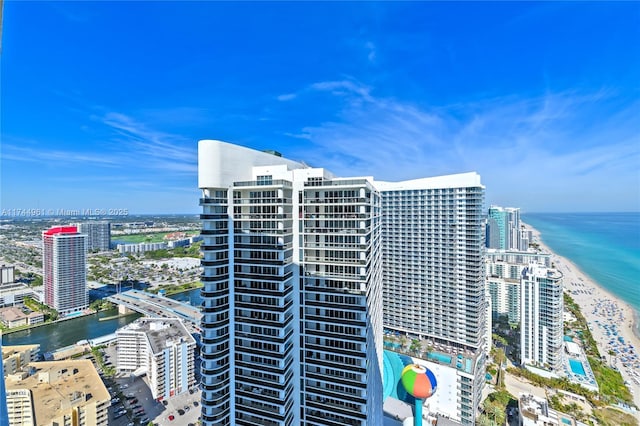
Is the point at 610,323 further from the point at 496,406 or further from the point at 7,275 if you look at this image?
the point at 7,275

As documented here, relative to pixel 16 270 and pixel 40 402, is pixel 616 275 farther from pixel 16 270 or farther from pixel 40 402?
pixel 16 270

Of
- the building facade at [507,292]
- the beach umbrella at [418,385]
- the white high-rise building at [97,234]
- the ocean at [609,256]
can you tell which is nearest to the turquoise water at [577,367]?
the building facade at [507,292]

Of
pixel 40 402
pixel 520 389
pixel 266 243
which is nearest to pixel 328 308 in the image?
pixel 266 243

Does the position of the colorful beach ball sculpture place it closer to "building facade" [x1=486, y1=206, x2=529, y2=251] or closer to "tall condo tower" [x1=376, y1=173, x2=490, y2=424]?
"tall condo tower" [x1=376, y1=173, x2=490, y2=424]

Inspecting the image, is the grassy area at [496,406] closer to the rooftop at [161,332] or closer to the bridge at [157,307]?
the rooftop at [161,332]

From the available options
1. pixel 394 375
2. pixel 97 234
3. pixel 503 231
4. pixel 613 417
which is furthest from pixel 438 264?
pixel 97 234

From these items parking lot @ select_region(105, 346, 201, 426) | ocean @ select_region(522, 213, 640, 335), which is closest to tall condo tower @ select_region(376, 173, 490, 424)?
parking lot @ select_region(105, 346, 201, 426)
